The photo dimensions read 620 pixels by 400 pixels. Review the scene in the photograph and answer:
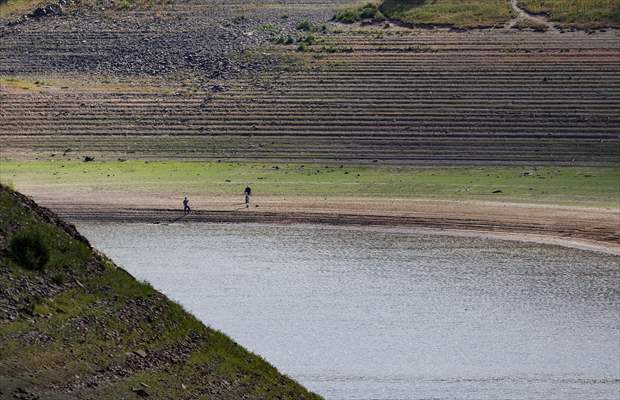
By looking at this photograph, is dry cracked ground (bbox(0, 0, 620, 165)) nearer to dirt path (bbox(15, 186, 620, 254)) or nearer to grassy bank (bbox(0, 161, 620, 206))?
grassy bank (bbox(0, 161, 620, 206))

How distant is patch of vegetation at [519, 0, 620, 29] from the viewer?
68.6 metres

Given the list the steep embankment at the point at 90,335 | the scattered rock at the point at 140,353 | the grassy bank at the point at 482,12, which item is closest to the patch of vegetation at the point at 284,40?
the grassy bank at the point at 482,12

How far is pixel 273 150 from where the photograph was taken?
185 ft

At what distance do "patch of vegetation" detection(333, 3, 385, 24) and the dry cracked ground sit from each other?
3.38 feet

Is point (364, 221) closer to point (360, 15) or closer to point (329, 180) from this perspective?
point (329, 180)

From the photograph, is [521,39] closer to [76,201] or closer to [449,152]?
[449,152]

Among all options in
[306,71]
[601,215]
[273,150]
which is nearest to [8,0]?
[306,71]

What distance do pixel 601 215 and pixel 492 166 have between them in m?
7.18

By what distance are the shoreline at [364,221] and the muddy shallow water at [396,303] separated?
0.55 metres

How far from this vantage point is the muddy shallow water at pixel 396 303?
100 feet

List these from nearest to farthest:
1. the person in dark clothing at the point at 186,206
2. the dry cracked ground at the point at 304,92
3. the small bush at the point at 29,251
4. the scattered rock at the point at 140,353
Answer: the scattered rock at the point at 140,353 < the small bush at the point at 29,251 < the person in dark clothing at the point at 186,206 < the dry cracked ground at the point at 304,92

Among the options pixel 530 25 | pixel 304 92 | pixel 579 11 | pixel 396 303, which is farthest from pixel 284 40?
pixel 396 303

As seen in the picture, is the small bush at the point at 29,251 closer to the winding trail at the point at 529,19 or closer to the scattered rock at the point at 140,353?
the scattered rock at the point at 140,353

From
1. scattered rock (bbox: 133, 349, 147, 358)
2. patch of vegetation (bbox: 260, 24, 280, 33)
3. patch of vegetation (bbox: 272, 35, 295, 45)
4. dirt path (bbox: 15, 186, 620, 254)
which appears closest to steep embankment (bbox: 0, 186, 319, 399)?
scattered rock (bbox: 133, 349, 147, 358)
